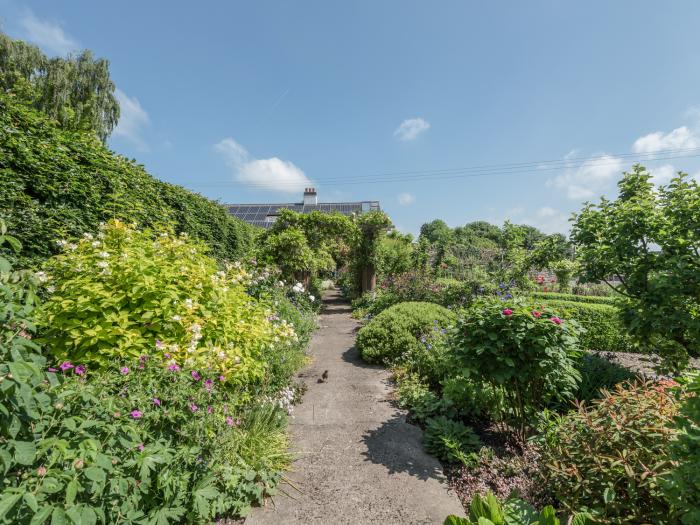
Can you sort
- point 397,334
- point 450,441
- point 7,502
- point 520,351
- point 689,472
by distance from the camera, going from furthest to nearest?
point 397,334, point 450,441, point 520,351, point 689,472, point 7,502

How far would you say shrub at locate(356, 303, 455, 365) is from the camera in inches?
235

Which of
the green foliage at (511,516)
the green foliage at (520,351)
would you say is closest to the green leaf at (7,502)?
the green foliage at (511,516)

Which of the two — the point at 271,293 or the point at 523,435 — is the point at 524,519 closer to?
the point at 523,435

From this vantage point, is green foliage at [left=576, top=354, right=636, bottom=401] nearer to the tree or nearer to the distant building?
the tree

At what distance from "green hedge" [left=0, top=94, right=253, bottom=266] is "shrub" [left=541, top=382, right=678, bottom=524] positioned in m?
5.46

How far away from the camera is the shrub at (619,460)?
1881 millimetres

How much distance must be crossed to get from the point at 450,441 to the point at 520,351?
121 cm

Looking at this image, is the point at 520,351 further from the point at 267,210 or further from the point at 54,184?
the point at 267,210

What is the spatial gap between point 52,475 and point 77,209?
12.6 feet

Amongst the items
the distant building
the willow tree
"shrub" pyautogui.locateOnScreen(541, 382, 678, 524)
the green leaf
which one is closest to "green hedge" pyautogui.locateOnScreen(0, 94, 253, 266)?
the green leaf

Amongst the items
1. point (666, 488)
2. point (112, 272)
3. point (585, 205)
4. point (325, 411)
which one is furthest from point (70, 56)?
point (666, 488)

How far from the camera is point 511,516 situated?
1936mm

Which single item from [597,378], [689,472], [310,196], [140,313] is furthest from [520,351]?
[310,196]

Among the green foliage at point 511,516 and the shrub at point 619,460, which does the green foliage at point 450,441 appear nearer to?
the shrub at point 619,460
